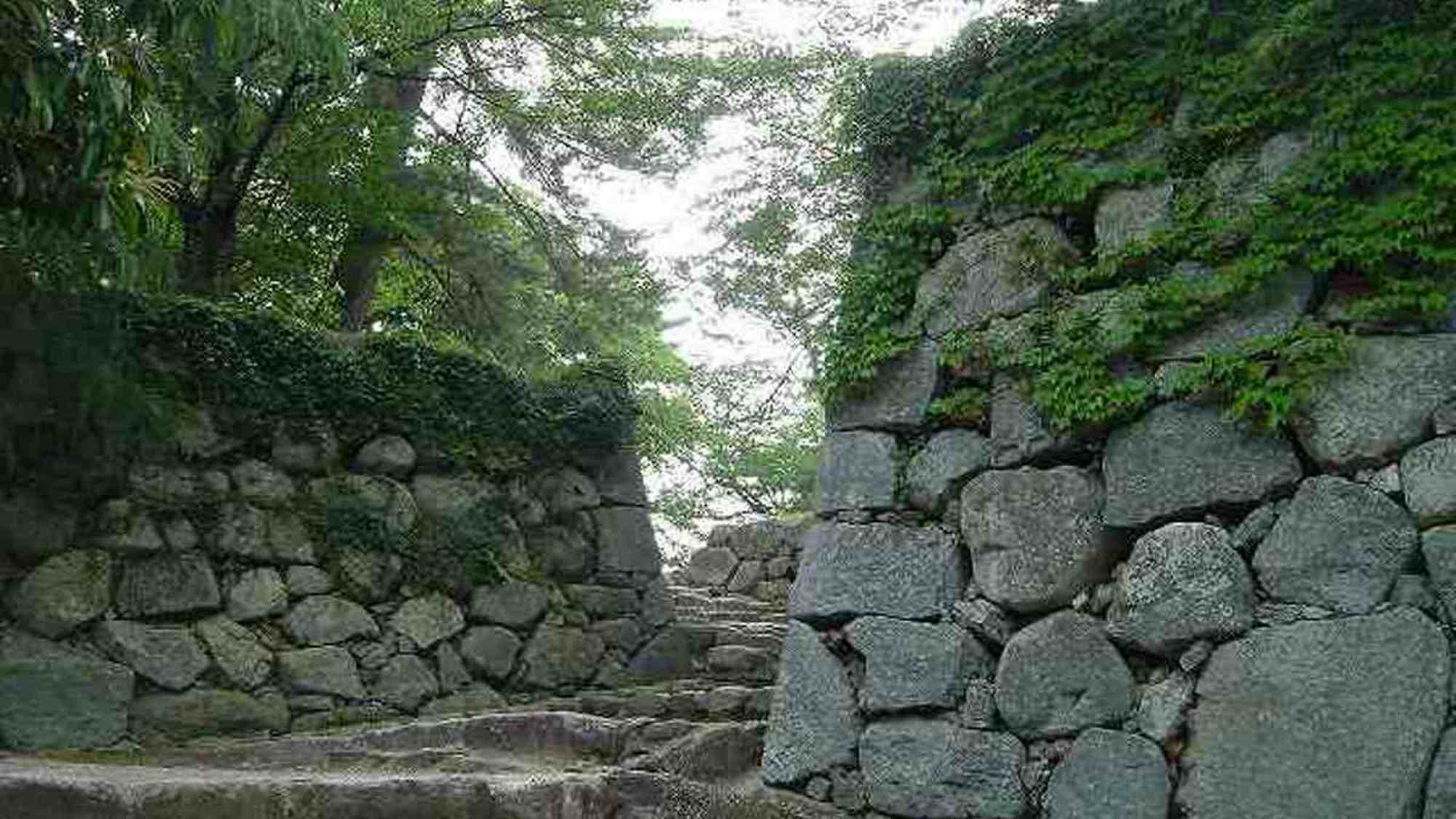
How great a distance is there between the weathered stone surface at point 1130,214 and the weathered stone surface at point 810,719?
1.68m

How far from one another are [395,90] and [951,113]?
5752 mm

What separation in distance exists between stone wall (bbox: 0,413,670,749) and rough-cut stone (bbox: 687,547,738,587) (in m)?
1.87

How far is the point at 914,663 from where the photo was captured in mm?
4016

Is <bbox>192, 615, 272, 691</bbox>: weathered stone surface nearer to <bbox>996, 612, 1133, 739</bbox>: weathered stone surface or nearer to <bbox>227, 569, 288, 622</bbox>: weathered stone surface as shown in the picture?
<bbox>227, 569, 288, 622</bbox>: weathered stone surface

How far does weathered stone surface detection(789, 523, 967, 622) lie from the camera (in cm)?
408

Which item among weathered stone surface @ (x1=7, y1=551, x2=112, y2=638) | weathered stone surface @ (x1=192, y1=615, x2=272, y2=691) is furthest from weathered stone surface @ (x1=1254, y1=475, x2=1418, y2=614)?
weathered stone surface @ (x1=7, y1=551, x2=112, y2=638)

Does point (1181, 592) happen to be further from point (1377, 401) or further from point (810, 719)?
point (810, 719)

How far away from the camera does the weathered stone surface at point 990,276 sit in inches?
164

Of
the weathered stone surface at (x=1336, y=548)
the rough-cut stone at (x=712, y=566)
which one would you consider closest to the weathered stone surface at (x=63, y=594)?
the weathered stone surface at (x=1336, y=548)

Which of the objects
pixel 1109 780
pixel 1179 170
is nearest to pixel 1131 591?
pixel 1109 780

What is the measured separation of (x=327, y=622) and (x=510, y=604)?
3.49ft

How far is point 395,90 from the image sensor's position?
9.15 meters

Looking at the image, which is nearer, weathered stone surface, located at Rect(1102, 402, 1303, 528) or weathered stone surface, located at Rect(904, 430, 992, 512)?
weathered stone surface, located at Rect(1102, 402, 1303, 528)

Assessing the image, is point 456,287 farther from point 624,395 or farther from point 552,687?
point 552,687
